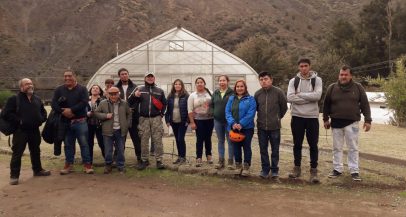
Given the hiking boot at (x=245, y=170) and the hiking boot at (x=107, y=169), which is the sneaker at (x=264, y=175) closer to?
the hiking boot at (x=245, y=170)

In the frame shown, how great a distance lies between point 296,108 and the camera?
6594 millimetres

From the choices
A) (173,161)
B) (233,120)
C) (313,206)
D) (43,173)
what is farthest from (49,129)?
(313,206)

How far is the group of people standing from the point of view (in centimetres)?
653

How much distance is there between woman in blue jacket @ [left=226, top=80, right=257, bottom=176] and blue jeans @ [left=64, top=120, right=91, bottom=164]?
251 cm

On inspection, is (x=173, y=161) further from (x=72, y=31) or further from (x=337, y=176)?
(x=72, y=31)

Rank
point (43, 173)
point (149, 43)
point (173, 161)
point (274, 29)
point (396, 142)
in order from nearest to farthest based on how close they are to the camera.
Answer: point (43, 173) → point (173, 161) → point (396, 142) → point (149, 43) → point (274, 29)

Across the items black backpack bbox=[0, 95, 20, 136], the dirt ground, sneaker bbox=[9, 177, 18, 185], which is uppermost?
black backpack bbox=[0, 95, 20, 136]

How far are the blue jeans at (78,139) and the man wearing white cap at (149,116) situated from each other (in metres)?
0.92

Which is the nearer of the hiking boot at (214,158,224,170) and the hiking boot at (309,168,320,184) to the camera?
the hiking boot at (309,168,320,184)

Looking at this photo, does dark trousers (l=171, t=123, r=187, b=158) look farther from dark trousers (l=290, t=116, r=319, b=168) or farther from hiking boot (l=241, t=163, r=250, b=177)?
dark trousers (l=290, t=116, r=319, b=168)

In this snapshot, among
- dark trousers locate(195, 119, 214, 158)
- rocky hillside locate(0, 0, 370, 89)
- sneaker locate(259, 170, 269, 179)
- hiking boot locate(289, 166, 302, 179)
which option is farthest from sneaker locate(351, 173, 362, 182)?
rocky hillside locate(0, 0, 370, 89)

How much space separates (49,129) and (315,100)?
454 centimetres

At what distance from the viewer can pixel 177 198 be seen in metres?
5.62

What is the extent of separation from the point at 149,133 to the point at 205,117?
3.39ft
